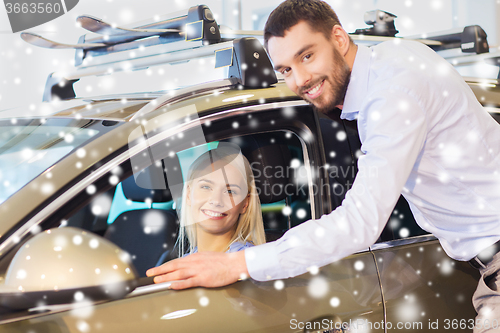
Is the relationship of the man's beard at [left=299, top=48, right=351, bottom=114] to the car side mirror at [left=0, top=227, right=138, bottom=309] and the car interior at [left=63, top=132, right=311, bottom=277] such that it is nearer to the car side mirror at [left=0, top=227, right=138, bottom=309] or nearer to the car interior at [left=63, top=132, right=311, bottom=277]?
the car interior at [left=63, top=132, right=311, bottom=277]

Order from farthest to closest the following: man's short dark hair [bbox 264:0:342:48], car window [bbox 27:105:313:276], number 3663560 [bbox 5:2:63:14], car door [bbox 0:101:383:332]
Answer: number 3663560 [bbox 5:2:63:14] → man's short dark hair [bbox 264:0:342:48] → car window [bbox 27:105:313:276] → car door [bbox 0:101:383:332]

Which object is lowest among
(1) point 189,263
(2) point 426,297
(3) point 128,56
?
(2) point 426,297

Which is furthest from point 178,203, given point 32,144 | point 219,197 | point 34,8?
point 34,8

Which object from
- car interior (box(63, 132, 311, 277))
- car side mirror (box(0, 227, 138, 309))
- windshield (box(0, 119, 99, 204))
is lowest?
car interior (box(63, 132, 311, 277))

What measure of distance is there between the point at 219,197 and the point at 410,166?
65 cm

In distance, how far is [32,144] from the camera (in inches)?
60.9

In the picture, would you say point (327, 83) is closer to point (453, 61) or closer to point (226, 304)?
point (226, 304)

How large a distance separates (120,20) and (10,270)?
17.5 ft

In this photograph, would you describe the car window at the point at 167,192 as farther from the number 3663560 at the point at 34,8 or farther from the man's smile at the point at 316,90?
the number 3663560 at the point at 34,8

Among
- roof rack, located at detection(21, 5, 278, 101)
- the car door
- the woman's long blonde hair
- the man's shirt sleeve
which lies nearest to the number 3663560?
roof rack, located at detection(21, 5, 278, 101)

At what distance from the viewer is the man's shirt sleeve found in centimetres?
124

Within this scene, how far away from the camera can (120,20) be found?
5.84 meters

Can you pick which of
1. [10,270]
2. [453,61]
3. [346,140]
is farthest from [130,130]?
[453,61]

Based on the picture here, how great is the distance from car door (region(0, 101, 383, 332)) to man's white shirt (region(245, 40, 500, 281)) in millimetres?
100
